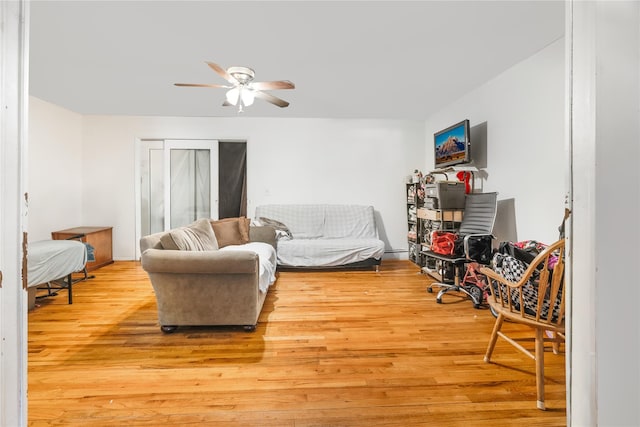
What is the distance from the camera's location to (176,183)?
215 inches

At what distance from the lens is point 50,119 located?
180 inches

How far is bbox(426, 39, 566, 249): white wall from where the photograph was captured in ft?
8.84

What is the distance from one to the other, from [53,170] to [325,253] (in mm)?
4062

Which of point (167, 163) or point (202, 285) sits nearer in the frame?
point (202, 285)

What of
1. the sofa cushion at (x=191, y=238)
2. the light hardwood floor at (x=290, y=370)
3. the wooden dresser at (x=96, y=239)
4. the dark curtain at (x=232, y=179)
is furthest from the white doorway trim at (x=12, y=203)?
the dark curtain at (x=232, y=179)

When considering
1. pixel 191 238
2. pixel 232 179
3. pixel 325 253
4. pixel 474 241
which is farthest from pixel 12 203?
pixel 232 179

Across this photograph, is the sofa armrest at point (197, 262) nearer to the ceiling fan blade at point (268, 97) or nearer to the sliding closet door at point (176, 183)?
the ceiling fan blade at point (268, 97)

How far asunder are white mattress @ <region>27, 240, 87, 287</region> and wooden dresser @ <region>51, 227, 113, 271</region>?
1.21 meters

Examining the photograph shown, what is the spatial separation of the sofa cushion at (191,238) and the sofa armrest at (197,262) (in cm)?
21

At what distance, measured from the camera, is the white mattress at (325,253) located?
462cm

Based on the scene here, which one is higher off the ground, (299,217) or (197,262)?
(299,217)

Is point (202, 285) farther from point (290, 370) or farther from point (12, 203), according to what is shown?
point (12, 203)

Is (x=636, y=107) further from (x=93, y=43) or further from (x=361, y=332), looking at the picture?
(x=93, y=43)

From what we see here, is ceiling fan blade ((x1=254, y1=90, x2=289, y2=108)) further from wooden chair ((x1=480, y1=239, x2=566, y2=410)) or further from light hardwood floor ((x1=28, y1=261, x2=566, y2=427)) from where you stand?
wooden chair ((x1=480, y1=239, x2=566, y2=410))
